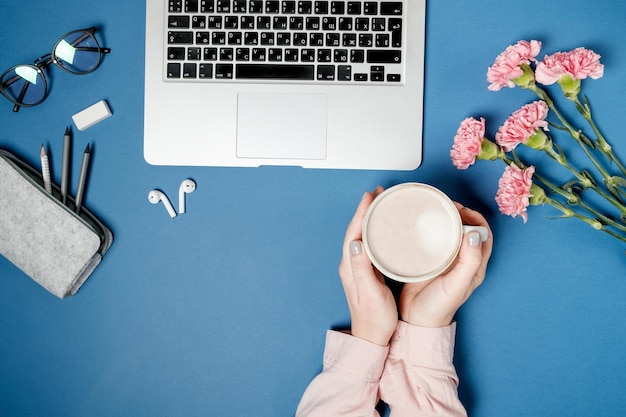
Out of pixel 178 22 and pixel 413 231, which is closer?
pixel 413 231

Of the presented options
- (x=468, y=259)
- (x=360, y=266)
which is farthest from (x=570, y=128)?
(x=360, y=266)

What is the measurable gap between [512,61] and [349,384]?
509 millimetres

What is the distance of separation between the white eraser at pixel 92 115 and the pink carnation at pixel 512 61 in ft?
1.92

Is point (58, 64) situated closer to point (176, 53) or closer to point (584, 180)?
point (176, 53)

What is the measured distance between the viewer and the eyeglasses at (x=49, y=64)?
815 mm

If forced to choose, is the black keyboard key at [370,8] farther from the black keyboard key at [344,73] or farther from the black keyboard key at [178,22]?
the black keyboard key at [178,22]

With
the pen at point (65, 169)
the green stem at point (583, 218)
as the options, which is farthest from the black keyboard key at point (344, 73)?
the pen at point (65, 169)

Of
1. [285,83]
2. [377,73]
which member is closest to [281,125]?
[285,83]

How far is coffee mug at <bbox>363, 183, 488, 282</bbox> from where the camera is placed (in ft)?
2.08

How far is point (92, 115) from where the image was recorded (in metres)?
0.82

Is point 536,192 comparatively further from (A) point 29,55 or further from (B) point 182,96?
(A) point 29,55

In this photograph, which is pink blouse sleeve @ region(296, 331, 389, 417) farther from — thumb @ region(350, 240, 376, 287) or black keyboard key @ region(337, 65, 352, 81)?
black keyboard key @ region(337, 65, 352, 81)

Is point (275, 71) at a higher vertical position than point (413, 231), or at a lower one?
higher

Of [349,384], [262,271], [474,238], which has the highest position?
[474,238]
